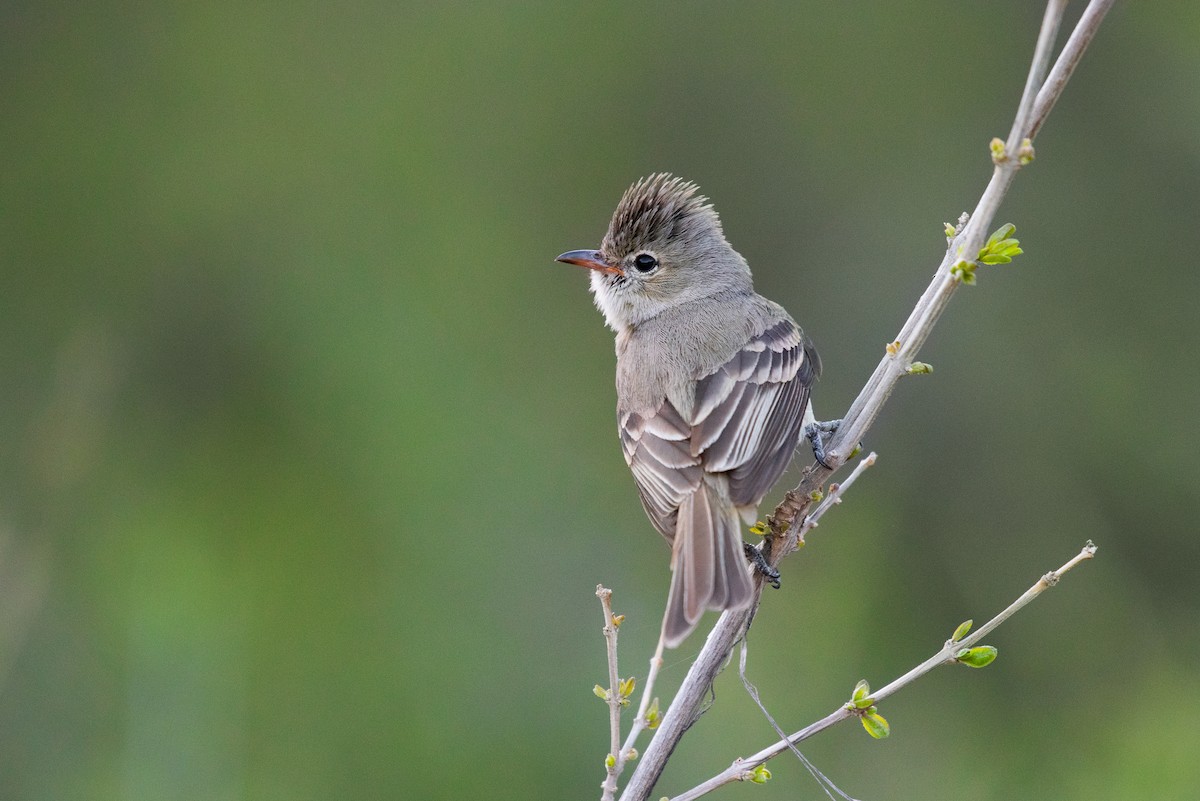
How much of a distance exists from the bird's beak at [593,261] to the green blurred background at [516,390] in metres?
2.18

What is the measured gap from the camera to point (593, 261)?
5578 millimetres

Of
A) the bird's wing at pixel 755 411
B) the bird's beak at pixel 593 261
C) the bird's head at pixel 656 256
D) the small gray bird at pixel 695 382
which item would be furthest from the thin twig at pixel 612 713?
the bird's beak at pixel 593 261

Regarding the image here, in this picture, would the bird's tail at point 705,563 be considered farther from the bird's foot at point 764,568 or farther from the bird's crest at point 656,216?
the bird's crest at point 656,216

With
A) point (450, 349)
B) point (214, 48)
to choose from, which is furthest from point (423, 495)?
point (214, 48)

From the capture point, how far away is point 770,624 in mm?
7062

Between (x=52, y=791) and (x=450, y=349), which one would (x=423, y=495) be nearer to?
(x=450, y=349)

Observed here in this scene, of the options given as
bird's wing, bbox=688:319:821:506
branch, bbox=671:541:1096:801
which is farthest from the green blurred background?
branch, bbox=671:541:1096:801

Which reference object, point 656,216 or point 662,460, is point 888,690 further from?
point 656,216

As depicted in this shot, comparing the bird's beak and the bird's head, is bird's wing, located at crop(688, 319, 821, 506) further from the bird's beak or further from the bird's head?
the bird's beak

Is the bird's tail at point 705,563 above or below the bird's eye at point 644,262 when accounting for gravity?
below

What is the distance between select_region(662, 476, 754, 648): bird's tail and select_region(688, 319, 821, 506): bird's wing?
0.08 metres

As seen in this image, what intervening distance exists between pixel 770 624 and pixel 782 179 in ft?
11.3

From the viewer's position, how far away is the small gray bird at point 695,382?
3.89 m

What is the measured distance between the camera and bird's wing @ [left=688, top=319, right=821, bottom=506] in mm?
4188
